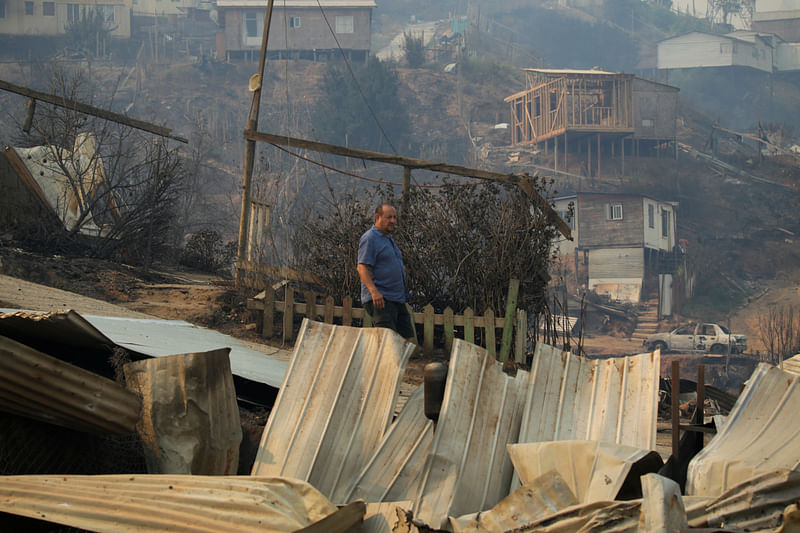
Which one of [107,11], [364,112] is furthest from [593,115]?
[107,11]

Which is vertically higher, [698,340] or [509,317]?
[509,317]

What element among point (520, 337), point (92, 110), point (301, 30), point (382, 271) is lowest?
point (520, 337)

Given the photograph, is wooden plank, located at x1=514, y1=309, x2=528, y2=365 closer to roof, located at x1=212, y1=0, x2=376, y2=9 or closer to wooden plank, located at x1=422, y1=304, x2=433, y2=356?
wooden plank, located at x1=422, y1=304, x2=433, y2=356

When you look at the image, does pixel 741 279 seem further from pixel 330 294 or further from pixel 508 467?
pixel 508 467

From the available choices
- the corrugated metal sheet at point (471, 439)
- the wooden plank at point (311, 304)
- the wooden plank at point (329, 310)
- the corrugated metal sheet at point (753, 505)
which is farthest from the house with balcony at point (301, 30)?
the corrugated metal sheet at point (753, 505)

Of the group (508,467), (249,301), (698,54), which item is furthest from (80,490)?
(698,54)

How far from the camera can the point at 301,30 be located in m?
72.7

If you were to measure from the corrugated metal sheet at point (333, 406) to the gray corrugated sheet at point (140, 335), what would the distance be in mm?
629

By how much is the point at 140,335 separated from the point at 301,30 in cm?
7038

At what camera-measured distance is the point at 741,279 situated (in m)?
48.9

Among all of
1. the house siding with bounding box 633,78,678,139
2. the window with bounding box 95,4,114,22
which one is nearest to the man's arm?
the house siding with bounding box 633,78,678,139

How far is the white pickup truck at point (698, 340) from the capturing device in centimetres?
3606

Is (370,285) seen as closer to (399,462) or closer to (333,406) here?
(333,406)

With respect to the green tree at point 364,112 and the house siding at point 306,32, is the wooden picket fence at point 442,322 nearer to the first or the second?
the green tree at point 364,112
